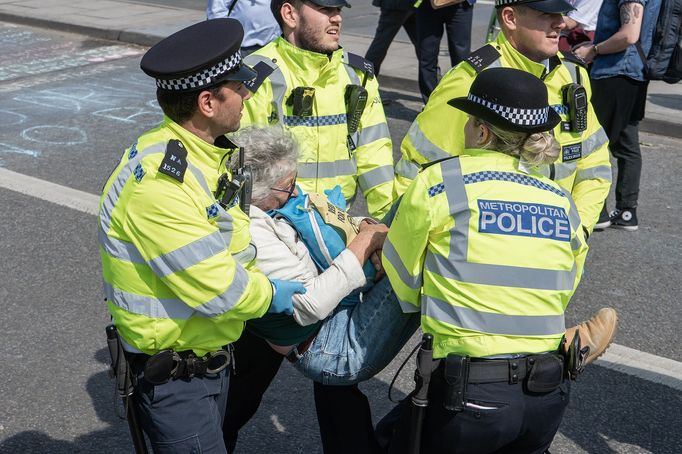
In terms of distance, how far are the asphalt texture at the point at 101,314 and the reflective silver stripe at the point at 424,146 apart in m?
1.33

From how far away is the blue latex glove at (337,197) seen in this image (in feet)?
12.6

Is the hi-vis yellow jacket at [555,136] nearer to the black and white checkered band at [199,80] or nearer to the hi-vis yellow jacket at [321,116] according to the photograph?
the hi-vis yellow jacket at [321,116]

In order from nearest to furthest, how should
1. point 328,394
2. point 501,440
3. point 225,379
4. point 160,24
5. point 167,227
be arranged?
point 167,227
point 501,440
point 225,379
point 328,394
point 160,24

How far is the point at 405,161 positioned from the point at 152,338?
1.56 m

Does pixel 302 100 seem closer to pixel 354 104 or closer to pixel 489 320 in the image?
pixel 354 104

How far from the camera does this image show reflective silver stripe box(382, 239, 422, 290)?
2.97 m

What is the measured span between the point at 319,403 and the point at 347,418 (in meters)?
0.13

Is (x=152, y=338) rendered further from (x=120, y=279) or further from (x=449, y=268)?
(x=449, y=268)

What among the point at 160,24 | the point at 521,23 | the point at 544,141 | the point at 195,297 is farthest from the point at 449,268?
the point at 160,24

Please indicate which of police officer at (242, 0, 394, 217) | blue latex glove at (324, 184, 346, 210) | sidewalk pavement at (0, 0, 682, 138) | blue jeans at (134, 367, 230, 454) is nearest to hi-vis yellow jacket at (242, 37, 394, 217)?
police officer at (242, 0, 394, 217)

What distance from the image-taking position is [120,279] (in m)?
2.89

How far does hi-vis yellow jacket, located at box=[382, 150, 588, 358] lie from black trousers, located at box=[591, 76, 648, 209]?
4.07 m

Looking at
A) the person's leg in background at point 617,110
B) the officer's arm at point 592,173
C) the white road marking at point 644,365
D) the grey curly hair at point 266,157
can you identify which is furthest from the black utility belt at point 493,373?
the person's leg in background at point 617,110

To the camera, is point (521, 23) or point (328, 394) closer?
point (328, 394)
